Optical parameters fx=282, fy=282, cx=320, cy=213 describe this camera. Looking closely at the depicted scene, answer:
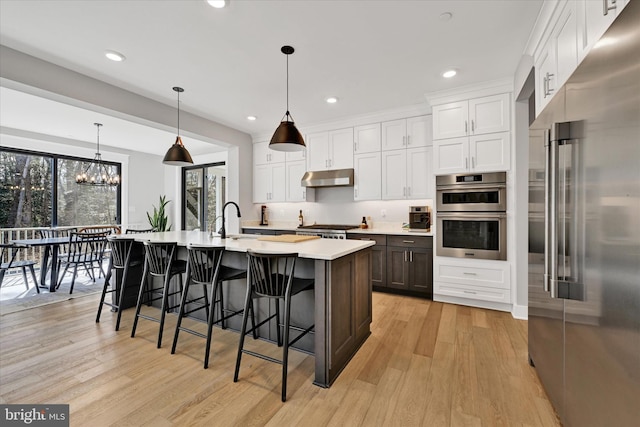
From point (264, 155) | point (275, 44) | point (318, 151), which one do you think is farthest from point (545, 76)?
point (264, 155)

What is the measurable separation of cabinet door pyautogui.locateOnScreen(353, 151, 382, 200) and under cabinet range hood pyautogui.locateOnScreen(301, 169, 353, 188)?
13 centimetres

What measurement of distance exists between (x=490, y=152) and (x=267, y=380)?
343cm

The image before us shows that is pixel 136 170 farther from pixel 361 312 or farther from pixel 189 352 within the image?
pixel 361 312

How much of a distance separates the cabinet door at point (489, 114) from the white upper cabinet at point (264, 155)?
324 centimetres

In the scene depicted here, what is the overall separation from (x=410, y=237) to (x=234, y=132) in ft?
12.1

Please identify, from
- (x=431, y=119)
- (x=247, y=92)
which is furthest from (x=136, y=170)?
(x=431, y=119)

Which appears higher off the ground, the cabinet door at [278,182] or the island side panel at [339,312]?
the cabinet door at [278,182]

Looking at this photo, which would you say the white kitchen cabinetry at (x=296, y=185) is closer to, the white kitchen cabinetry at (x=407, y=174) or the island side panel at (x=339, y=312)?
the white kitchen cabinetry at (x=407, y=174)

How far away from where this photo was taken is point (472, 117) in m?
3.55

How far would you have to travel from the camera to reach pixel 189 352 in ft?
8.04

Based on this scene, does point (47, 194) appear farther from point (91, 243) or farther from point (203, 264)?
point (203, 264)

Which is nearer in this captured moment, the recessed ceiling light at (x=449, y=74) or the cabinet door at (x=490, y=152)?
the recessed ceiling light at (x=449, y=74)

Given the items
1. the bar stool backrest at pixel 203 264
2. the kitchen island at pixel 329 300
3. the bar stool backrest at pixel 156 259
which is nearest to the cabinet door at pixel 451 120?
the kitchen island at pixel 329 300

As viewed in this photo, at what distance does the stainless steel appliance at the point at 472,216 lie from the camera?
11.1 feet
